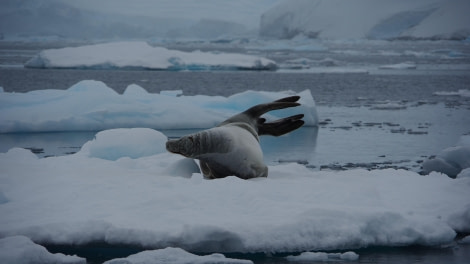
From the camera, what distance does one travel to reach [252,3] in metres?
86.2

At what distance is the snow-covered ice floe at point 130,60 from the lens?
27609 mm

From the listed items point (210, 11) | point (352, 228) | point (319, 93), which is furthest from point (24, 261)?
point (210, 11)

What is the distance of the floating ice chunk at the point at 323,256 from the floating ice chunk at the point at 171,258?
0.94 feet

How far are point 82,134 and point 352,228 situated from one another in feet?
24.7

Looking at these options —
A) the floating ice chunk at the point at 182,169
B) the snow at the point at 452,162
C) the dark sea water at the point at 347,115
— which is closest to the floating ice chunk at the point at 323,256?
the dark sea water at the point at 347,115

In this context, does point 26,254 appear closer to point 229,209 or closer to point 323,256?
point 229,209

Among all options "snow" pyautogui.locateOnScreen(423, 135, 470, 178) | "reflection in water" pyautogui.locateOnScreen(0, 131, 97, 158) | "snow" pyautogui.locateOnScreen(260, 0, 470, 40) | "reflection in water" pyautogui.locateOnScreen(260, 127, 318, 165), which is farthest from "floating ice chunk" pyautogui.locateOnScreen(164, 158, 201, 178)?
"snow" pyautogui.locateOnScreen(260, 0, 470, 40)

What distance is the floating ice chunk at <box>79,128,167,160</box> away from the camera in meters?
6.88

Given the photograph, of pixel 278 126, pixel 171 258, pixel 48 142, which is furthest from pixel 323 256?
pixel 48 142

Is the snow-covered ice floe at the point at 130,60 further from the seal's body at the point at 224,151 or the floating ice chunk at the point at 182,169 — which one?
the seal's body at the point at 224,151

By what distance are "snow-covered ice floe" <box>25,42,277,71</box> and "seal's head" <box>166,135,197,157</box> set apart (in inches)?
894

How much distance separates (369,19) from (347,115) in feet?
148

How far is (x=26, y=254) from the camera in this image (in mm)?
3482

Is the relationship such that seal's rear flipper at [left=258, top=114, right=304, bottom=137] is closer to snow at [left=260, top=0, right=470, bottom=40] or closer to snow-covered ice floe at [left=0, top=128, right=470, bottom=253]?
snow-covered ice floe at [left=0, top=128, right=470, bottom=253]
